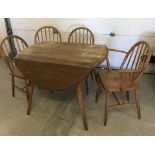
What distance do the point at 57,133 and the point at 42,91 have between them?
34.5 inches

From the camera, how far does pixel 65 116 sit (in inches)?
93.0

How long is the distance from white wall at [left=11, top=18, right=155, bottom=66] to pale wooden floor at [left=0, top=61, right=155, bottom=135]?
2.38 ft

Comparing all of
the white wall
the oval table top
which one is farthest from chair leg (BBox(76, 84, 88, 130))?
the white wall

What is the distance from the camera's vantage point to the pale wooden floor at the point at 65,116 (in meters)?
2.15

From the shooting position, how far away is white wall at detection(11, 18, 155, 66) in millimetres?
2910

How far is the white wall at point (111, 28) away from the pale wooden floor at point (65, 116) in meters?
0.73

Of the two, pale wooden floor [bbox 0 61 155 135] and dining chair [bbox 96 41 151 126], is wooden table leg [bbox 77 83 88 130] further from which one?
dining chair [bbox 96 41 151 126]

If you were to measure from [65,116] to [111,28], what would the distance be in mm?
1550

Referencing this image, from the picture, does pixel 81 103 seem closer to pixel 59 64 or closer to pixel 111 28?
pixel 59 64

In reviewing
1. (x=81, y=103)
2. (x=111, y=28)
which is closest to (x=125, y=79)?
(x=81, y=103)

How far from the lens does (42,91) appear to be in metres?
2.84

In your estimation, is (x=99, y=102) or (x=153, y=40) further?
(x=153, y=40)
